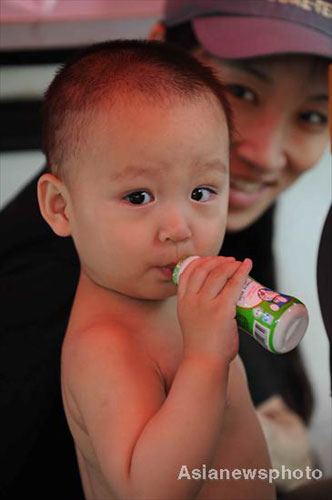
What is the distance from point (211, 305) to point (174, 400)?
0.26 ft

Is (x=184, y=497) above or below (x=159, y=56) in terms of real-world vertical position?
below

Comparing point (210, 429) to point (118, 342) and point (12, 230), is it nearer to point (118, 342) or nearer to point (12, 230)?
point (118, 342)

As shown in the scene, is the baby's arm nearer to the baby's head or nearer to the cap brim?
the baby's head

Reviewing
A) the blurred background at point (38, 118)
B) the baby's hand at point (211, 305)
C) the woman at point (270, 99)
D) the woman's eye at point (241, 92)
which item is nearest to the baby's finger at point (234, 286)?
the baby's hand at point (211, 305)

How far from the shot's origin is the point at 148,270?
0.67 meters

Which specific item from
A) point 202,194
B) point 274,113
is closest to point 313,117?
point 274,113

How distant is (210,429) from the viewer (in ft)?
1.95

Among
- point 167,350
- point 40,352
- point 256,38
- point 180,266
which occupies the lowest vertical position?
point 40,352

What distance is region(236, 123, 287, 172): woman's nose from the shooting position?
3.11ft

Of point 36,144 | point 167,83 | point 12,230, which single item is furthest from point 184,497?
point 36,144

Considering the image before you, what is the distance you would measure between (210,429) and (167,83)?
296 millimetres

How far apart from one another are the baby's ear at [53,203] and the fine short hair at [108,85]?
0.01m

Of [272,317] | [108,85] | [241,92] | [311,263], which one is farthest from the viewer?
[241,92]

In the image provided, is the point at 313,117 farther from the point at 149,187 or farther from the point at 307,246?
the point at 149,187
